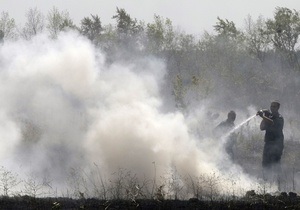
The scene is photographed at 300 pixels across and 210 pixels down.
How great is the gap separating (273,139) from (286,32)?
712 inches

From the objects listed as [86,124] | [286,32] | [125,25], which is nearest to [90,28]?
[125,25]

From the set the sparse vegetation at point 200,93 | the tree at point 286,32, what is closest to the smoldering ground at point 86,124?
the sparse vegetation at point 200,93

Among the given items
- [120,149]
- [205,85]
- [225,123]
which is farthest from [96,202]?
[205,85]

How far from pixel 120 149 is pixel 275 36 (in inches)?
791

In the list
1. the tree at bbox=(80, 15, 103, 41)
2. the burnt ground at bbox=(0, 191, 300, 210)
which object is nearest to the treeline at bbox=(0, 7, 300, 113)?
the tree at bbox=(80, 15, 103, 41)

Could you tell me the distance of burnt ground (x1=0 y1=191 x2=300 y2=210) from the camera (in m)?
8.90

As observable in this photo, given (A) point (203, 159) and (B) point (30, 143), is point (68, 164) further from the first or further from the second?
(A) point (203, 159)

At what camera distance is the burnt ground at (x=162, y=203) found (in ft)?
29.2

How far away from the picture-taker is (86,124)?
12.7m

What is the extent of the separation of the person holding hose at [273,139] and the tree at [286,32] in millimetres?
17424

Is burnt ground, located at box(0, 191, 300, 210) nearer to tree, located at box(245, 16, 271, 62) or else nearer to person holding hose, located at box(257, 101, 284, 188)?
person holding hose, located at box(257, 101, 284, 188)

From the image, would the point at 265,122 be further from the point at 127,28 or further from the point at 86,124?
the point at 127,28

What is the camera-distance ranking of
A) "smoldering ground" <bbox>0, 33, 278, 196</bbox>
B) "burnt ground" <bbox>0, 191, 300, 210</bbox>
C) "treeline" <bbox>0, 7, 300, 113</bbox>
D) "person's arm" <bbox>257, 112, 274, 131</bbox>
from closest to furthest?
"burnt ground" <bbox>0, 191, 300, 210</bbox> < "smoldering ground" <bbox>0, 33, 278, 196</bbox> < "person's arm" <bbox>257, 112, 274, 131</bbox> < "treeline" <bbox>0, 7, 300, 113</bbox>

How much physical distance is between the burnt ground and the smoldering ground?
1.55 meters
